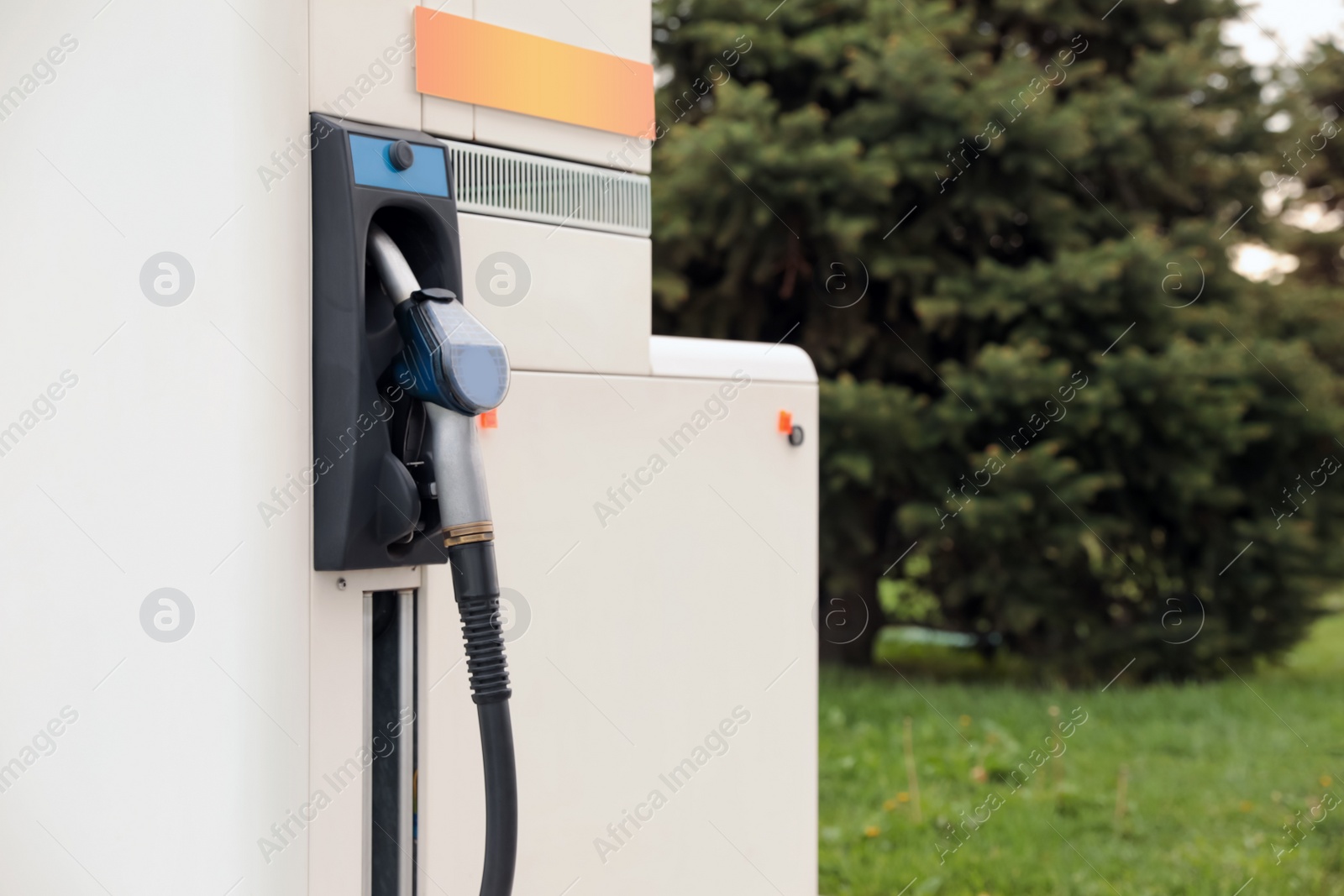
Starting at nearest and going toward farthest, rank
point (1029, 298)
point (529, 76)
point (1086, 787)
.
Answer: point (529, 76)
point (1086, 787)
point (1029, 298)

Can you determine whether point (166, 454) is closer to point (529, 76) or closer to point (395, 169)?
point (395, 169)

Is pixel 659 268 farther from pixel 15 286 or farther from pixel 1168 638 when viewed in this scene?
pixel 15 286

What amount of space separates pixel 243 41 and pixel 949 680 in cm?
547

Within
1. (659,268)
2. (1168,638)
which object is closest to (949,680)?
(1168,638)

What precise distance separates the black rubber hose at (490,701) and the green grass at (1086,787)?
241cm

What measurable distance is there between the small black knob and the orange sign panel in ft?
0.38

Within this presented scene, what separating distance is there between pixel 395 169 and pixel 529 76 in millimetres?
309

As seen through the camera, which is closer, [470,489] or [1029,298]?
[470,489]

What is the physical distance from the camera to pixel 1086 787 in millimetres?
4398

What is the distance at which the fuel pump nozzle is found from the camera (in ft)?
4.42

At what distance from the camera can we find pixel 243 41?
1.38 m

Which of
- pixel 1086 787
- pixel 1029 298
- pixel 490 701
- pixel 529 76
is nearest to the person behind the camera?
pixel 490 701

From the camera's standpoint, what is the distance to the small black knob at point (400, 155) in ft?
4.75

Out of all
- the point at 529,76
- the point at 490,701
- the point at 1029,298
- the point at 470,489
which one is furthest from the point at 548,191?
the point at 1029,298
